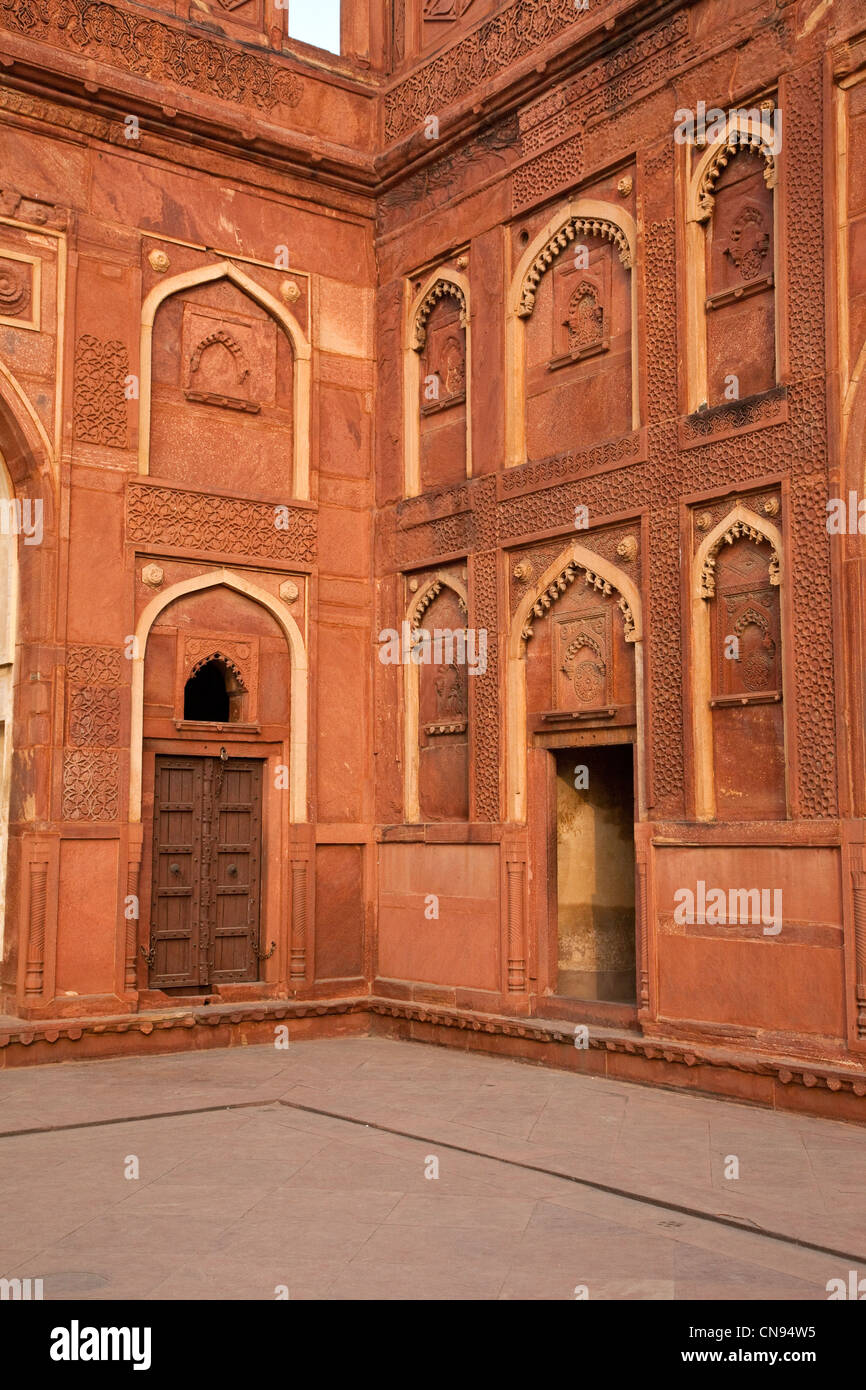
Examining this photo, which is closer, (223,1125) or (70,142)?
(223,1125)

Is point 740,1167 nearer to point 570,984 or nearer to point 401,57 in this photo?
point 570,984

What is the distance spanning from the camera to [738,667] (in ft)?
24.8

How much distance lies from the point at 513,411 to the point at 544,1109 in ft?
15.5

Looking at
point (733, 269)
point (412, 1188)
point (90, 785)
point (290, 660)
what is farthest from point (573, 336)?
point (412, 1188)

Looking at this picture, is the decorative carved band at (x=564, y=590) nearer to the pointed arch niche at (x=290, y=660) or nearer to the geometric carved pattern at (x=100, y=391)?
the pointed arch niche at (x=290, y=660)

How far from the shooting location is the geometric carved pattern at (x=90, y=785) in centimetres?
888

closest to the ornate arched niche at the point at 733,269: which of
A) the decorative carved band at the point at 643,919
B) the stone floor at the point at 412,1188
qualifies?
the decorative carved band at the point at 643,919

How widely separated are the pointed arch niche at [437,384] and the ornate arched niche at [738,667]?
8.29 ft

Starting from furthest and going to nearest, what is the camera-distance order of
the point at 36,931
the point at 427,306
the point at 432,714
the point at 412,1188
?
the point at 427,306
the point at 432,714
the point at 36,931
the point at 412,1188

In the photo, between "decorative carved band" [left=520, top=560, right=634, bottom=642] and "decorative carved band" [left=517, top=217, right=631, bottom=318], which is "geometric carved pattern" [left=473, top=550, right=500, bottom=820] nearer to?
"decorative carved band" [left=520, top=560, right=634, bottom=642]

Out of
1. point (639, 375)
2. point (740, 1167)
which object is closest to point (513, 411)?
point (639, 375)

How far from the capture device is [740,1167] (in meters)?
5.72

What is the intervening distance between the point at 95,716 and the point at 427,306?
406 centimetres

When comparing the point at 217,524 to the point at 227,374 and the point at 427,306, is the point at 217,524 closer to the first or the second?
the point at 227,374
